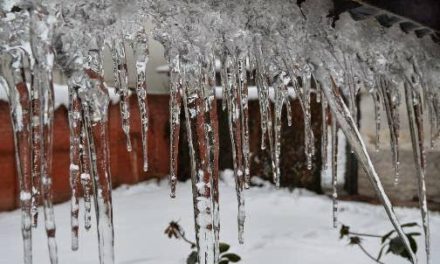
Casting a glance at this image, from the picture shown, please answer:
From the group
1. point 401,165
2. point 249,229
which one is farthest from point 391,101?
point 401,165

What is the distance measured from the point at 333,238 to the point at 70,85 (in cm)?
423

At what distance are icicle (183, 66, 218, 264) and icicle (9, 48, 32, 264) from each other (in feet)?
1.35

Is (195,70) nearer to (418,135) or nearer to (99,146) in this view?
(99,146)

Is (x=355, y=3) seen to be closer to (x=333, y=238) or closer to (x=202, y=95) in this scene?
(x=202, y=95)

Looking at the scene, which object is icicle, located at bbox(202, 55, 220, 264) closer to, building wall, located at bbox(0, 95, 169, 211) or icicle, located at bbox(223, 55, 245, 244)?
icicle, located at bbox(223, 55, 245, 244)

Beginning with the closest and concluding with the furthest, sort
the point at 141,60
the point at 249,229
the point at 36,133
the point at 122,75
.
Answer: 1. the point at 36,133
2. the point at 141,60
3. the point at 122,75
4. the point at 249,229

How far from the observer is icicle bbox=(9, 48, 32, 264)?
0.97m

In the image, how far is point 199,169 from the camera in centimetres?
130

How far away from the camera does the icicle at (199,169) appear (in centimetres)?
127

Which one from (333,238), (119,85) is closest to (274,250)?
(333,238)

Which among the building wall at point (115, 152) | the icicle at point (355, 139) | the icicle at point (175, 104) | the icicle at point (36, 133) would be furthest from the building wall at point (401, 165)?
the icicle at point (36, 133)

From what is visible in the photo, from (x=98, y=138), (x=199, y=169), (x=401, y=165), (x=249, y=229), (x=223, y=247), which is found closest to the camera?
(x=98, y=138)

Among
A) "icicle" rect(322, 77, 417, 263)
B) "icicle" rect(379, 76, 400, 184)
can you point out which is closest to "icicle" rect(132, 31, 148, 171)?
"icicle" rect(322, 77, 417, 263)

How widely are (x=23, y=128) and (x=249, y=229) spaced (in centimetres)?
443
